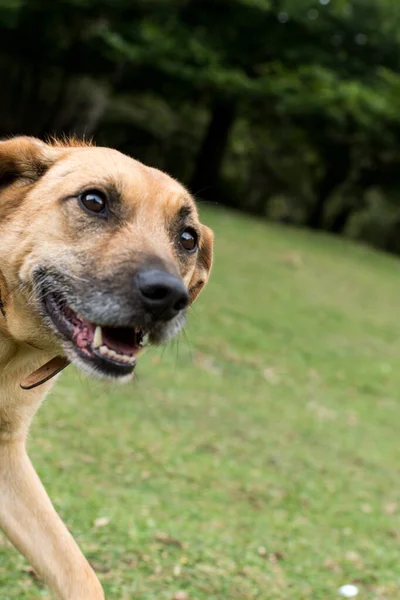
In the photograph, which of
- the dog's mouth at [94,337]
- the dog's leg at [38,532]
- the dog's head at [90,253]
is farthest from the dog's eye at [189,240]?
the dog's leg at [38,532]

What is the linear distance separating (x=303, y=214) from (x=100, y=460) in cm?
2751

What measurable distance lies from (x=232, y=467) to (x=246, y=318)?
6.07 m

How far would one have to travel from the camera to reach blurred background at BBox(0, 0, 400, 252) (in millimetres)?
22938

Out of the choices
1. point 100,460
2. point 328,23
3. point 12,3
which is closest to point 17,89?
point 12,3

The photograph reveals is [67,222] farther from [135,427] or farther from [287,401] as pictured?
[287,401]

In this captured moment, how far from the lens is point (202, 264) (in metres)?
4.09

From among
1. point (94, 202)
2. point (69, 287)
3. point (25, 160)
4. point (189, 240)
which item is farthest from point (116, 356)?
point (25, 160)

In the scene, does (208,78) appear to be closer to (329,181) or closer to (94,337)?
(329,181)

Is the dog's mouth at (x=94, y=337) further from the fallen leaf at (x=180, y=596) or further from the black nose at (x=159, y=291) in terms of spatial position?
the fallen leaf at (x=180, y=596)

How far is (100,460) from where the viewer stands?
5801 mm

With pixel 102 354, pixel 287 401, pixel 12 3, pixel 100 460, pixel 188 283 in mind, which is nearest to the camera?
pixel 102 354

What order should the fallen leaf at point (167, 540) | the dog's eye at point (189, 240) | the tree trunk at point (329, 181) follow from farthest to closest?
1. the tree trunk at point (329, 181)
2. the fallen leaf at point (167, 540)
3. the dog's eye at point (189, 240)

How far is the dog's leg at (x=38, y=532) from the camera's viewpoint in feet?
10.8

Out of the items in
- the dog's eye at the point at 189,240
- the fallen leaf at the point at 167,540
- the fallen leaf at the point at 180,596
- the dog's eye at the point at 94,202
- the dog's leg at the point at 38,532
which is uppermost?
the dog's eye at the point at 94,202
